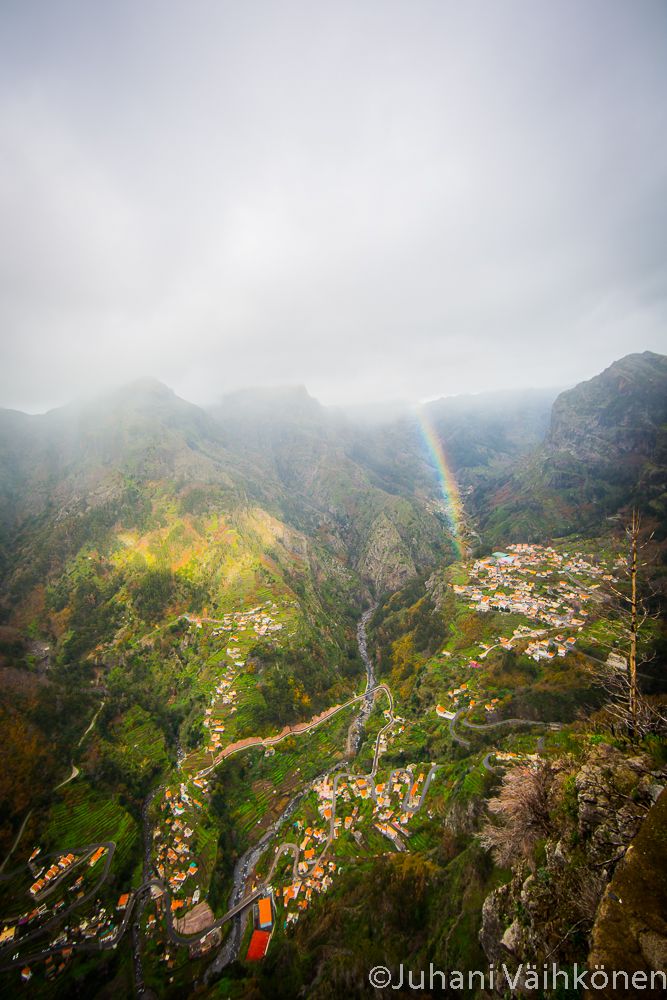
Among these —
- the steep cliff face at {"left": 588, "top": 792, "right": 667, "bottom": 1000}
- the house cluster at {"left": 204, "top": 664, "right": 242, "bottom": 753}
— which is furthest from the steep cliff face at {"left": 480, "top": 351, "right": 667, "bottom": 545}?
the steep cliff face at {"left": 588, "top": 792, "right": 667, "bottom": 1000}

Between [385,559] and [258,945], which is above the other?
[258,945]

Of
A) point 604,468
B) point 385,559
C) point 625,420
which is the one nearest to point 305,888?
point 385,559

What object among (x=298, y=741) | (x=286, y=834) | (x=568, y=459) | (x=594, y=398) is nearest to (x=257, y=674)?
(x=298, y=741)

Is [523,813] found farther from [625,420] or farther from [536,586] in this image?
[625,420]

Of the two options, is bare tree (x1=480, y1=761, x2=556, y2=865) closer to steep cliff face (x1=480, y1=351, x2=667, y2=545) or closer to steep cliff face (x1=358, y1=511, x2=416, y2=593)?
steep cliff face (x1=480, y1=351, x2=667, y2=545)

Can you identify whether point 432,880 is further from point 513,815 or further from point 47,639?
point 47,639

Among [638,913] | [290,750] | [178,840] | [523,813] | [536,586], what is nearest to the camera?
[638,913]
